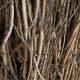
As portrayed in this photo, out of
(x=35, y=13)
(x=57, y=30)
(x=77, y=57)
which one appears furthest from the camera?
(x=77, y=57)

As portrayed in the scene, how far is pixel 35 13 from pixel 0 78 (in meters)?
0.31

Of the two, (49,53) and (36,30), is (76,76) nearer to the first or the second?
(49,53)

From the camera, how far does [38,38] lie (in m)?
0.81

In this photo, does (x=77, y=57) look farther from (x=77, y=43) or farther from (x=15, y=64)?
(x=15, y=64)

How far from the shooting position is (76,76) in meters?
1.06

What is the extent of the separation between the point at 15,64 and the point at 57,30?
0.72 feet

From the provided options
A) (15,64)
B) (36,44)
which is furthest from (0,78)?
(36,44)

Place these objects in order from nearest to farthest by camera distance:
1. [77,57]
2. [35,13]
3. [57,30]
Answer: [35,13]
[57,30]
[77,57]

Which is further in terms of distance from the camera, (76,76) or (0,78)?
(76,76)

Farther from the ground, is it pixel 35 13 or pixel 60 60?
pixel 35 13

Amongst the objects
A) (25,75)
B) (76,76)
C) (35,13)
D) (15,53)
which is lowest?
(76,76)

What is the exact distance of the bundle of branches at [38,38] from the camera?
0.74 meters

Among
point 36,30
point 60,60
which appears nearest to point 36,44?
point 36,30

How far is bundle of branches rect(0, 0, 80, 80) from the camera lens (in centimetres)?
74
